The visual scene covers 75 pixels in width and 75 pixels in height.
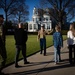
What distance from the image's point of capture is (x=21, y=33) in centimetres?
1054


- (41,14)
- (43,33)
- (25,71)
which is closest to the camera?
(25,71)

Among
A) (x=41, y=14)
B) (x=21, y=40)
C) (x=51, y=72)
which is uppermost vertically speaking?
(x=41, y=14)

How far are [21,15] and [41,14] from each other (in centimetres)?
1858

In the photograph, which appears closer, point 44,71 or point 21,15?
point 44,71

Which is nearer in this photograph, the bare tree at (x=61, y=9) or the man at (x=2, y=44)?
the man at (x=2, y=44)

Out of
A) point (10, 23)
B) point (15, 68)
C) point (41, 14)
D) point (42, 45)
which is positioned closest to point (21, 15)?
point (10, 23)

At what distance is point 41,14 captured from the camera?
66750 mm

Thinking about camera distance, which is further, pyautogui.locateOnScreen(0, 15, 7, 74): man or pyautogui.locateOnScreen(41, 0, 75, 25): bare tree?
pyautogui.locateOnScreen(41, 0, 75, 25): bare tree

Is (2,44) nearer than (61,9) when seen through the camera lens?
Yes

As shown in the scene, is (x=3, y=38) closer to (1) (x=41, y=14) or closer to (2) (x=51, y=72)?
(2) (x=51, y=72)

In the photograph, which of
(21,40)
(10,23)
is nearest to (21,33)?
(21,40)

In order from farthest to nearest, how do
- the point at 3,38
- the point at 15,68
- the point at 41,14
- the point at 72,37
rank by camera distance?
the point at 41,14 → the point at 72,37 → the point at 15,68 → the point at 3,38

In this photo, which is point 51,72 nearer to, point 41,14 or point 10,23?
point 41,14

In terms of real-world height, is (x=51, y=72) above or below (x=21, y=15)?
below
